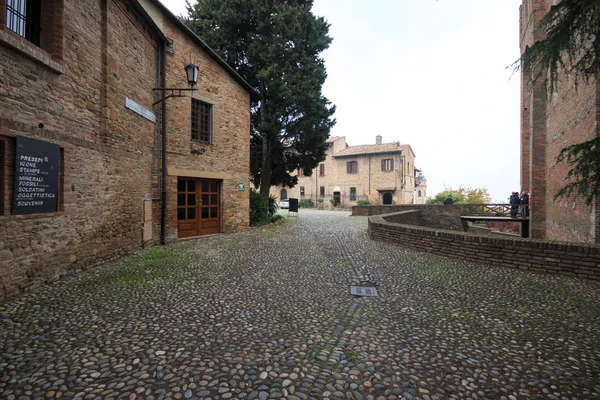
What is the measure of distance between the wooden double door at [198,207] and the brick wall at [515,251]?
6734mm

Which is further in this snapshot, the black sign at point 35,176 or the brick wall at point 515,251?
the brick wall at point 515,251

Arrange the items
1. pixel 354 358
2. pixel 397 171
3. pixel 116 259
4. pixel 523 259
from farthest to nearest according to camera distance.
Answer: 1. pixel 397 171
2. pixel 116 259
3. pixel 523 259
4. pixel 354 358

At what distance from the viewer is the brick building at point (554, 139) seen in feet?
24.5

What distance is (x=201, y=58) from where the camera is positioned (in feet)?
32.3

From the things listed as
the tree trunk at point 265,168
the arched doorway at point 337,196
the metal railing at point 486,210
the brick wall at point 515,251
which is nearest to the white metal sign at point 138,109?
the tree trunk at point 265,168

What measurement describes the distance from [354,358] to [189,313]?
81.5 inches

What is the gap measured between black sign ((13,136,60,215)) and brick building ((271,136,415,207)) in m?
32.2

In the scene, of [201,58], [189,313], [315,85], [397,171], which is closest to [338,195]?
[397,171]

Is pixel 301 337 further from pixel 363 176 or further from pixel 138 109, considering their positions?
pixel 363 176

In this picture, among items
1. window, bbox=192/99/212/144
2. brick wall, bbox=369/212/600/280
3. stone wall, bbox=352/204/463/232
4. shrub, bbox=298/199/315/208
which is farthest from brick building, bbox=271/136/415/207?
brick wall, bbox=369/212/600/280

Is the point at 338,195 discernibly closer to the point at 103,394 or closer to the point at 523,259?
the point at 523,259

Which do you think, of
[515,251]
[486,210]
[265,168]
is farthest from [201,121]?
[486,210]

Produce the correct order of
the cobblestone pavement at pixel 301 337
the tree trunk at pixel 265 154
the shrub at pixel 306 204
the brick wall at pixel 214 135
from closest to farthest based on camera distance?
the cobblestone pavement at pixel 301 337 → the brick wall at pixel 214 135 → the tree trunk at pixel 265 154 → the shrub at pixel 306 204

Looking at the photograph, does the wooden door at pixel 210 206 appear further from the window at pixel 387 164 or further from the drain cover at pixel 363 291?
the window at pixel 387 164
